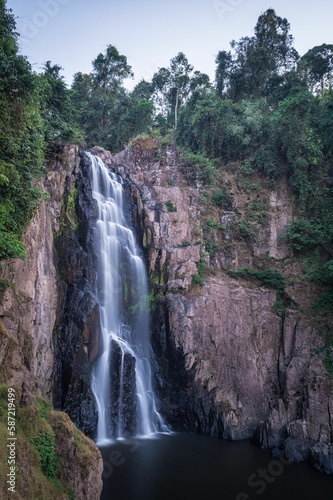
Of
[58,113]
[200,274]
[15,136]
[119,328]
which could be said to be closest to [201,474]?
[119,328]

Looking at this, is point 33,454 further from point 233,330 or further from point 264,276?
point 264,276

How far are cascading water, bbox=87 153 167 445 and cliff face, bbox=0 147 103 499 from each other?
2190 millimetres

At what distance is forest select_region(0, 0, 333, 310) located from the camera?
10.8 metres

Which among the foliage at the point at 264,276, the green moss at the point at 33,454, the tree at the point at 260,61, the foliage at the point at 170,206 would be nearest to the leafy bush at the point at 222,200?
the foliage at the point at 170,206

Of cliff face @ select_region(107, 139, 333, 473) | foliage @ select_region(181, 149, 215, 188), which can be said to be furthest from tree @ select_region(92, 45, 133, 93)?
cliff face @ select_region(107, 139, 333, 473)

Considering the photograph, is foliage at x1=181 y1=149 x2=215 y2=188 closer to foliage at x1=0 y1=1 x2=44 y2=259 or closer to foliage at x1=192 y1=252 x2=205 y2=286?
foliage at x1=192 y1=252 x2=205 y2=286

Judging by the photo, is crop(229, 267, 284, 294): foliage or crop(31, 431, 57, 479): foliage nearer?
crop(31, 431, 57, 479): foliage

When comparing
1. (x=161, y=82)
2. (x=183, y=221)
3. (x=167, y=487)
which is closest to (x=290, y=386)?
(x=167, y=487)

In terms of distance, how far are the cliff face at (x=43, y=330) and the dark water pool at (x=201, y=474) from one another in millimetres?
3412

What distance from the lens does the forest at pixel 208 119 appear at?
10.8 m

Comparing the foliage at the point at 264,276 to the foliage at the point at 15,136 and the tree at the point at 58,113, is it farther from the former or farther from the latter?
the foliage at the point at 15,136

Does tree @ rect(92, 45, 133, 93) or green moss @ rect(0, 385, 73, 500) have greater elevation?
tree @ rect(92, 45, 133, 93)

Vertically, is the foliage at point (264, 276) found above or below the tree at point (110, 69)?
below

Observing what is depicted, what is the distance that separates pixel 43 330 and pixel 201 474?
305 inches
